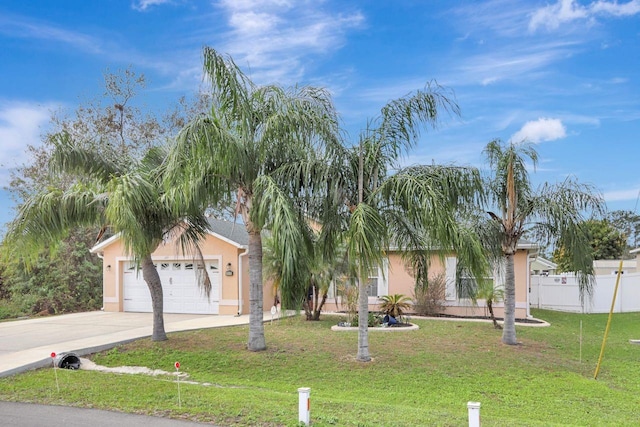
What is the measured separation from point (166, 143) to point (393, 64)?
6914 mm

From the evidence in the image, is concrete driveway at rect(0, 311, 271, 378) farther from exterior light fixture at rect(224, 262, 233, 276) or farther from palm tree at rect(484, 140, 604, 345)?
palm tree at rect(484, 140, 604, 345)

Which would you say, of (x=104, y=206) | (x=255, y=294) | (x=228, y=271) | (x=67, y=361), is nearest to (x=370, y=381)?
(x=255, y=294)

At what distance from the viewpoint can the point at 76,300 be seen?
22.2 metres

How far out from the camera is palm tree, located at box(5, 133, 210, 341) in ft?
34.0

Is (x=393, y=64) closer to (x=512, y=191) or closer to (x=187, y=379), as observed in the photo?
(x=512, y=191)

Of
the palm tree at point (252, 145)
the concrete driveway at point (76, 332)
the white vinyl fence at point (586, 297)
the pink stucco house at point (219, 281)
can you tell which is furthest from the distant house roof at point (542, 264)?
the palm tree at point (252, 145)

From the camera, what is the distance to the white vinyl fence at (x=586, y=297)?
69.6 feet

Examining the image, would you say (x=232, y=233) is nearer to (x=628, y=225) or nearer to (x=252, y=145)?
(x=252, y=145)

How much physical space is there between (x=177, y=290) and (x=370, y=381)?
12.4 meters

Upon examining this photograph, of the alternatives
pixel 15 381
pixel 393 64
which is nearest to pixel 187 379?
pixel 15 381

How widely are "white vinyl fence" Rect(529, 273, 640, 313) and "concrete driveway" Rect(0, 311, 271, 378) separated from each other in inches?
546

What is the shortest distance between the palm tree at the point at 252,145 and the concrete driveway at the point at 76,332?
4681 millimetres

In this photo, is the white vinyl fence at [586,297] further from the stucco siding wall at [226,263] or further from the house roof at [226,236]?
the house roof at [226,236]

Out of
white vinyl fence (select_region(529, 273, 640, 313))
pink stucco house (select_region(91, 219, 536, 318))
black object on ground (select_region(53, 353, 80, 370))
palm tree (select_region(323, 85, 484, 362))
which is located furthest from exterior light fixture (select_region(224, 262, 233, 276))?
white vinyl fence (select_region(529, 273, 640, 313))
